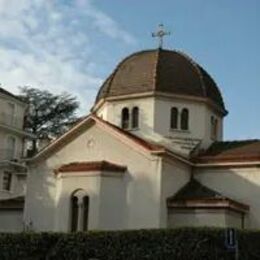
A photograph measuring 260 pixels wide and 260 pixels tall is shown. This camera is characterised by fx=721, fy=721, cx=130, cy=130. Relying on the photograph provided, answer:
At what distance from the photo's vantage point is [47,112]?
3425 inches

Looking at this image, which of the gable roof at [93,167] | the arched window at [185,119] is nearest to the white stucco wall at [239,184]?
the arched window at [185,119]

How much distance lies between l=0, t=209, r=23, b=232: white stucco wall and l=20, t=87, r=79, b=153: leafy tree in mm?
40683

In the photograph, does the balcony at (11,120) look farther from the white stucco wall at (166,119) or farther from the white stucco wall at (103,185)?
the white stucco wall at (103,185)

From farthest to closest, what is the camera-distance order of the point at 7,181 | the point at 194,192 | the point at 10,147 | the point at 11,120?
1. the point at 10,147
2. the point at 11,120
3. the point at 7,181
4. the point at 194,192

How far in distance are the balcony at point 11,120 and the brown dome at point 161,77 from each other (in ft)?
81.9

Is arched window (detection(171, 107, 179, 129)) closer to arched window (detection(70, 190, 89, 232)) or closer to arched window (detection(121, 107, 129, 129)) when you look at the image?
arched window (detection(121, 107, 129, 129))

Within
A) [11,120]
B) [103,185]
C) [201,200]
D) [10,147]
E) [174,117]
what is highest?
[11,120]

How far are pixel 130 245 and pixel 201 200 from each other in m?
8.15

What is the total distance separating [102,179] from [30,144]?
4420 cm

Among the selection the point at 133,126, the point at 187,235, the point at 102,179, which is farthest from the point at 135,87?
the point at 187,235

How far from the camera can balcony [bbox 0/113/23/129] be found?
6812cm

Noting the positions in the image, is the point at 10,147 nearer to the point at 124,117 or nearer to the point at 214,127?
A: the point at 124,117

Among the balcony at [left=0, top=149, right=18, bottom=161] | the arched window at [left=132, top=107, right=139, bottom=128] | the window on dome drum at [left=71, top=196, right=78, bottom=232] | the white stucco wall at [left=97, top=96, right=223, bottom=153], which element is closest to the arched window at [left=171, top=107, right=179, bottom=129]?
the white stucco wall at [left=97, top=96, right=223, bottom=153]

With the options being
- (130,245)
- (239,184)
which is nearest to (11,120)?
(239,184)
